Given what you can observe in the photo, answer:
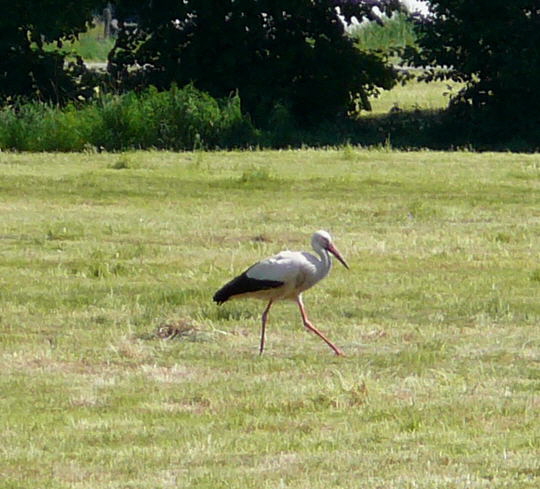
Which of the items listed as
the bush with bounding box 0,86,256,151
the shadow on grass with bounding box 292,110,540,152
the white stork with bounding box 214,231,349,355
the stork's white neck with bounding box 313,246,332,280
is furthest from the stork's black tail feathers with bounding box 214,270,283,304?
the shadow on grass with bounding box 292,110,540,152

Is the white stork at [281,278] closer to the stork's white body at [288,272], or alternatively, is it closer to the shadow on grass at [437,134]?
the stork's white body at [288,272]

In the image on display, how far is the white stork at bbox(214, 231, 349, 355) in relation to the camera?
11.6m

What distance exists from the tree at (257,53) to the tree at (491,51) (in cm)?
132

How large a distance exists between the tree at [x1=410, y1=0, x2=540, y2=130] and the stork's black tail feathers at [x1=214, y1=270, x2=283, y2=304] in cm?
2223

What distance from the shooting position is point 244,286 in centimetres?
1164

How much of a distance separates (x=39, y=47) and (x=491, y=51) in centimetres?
974

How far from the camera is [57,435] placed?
8992 millimetres

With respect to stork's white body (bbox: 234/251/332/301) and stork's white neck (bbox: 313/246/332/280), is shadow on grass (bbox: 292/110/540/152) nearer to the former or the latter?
stork's white neck (bbox: 313/246/332/280)

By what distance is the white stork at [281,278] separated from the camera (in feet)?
38.1

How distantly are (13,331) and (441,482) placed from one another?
541cm

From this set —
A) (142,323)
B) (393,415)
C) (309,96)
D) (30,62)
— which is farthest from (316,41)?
(393,415)

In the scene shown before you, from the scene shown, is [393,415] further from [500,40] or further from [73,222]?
[500,40]

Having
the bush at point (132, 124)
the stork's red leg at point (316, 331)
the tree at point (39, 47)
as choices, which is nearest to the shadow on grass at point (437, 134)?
the bush at point (132, 124)

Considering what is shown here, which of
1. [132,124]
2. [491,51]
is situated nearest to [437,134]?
[491,51]
